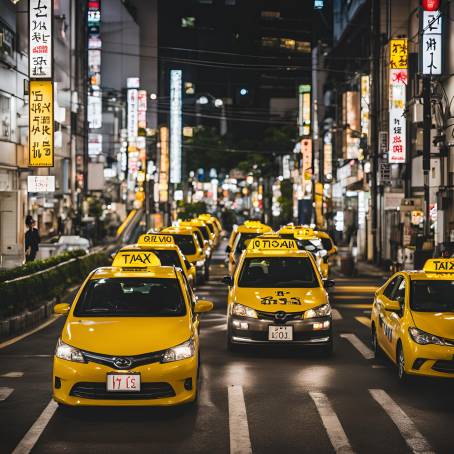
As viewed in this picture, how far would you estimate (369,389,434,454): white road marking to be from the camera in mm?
8641

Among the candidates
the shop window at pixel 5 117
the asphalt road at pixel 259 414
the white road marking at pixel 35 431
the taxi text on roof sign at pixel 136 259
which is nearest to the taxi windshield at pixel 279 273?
the asphalt road at pixel 259 414

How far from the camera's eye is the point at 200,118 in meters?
134

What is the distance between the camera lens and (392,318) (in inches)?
502

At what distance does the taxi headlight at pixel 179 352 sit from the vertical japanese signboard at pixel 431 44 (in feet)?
74.5

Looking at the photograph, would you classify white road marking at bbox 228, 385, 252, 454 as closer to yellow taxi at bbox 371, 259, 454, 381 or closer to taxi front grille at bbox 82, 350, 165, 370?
taxi front grille at bbox 82, 350, 165, 370

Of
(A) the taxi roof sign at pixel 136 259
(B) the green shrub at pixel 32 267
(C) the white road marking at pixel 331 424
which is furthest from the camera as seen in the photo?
(B) the green shrub at pixel 32 267

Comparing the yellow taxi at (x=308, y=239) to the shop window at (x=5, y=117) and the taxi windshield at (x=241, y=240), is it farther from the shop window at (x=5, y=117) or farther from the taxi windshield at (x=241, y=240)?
the shop window at (x=5, y=117)

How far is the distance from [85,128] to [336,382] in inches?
1763

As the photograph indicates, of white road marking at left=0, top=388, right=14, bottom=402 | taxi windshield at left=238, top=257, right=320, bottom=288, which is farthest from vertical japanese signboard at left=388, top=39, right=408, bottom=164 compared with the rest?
white road marking at left=0, top=388, right=14, bottom=402

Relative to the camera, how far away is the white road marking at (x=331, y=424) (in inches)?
339

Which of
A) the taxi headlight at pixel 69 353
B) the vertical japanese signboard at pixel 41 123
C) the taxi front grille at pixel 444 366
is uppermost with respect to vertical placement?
the vertical japanese signboard at pixel 41 123

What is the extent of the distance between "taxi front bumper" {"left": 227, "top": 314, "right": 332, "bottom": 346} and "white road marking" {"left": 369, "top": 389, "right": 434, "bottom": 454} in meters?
2.38

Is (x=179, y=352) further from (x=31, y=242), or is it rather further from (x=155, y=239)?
(x=31, y=242)

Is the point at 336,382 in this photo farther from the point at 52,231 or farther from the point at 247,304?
the point at 52,231
